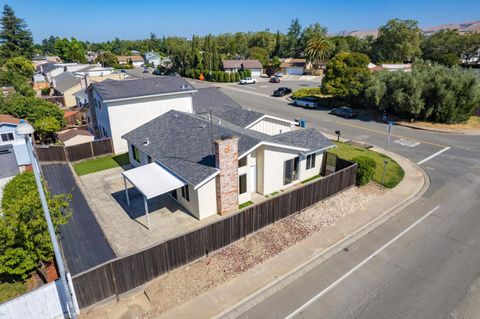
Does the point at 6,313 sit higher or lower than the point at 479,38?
lower

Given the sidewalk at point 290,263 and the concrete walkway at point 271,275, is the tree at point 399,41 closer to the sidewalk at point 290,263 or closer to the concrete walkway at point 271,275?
the sidewalk at point 290,263

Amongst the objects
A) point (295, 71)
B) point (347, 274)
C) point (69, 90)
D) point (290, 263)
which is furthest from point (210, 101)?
point (295, 71)

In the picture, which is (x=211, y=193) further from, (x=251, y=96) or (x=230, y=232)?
(x=251, y=96)

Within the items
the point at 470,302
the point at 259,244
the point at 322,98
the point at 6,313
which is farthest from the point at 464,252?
the point at 322,98

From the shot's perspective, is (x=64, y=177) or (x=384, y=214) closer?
(x=384, y=214)

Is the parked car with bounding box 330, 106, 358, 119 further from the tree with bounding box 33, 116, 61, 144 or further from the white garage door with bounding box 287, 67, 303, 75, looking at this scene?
the white garage door with bounding box 287, 67, 303, 75

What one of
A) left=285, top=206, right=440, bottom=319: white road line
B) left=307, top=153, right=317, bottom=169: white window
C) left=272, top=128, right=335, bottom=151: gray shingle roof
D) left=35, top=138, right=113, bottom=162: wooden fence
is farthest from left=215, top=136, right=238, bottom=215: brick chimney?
left=35, top=138, right=113, bottom=162: wooden fence

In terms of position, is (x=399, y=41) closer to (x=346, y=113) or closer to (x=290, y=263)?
(x=346, y=113)
